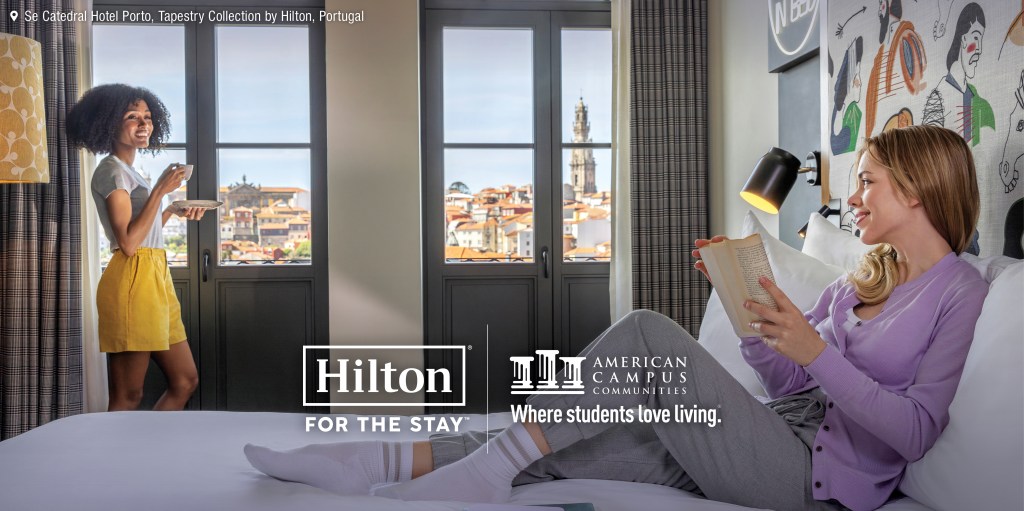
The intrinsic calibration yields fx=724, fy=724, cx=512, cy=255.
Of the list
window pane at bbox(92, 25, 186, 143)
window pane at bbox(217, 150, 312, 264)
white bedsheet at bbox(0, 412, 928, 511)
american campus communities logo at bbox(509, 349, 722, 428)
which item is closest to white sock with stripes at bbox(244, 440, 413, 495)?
white bedsheet at bbox(0, 412, 928, 511)

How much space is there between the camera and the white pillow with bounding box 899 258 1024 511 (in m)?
1.10

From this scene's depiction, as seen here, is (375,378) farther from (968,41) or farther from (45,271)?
(968,41)

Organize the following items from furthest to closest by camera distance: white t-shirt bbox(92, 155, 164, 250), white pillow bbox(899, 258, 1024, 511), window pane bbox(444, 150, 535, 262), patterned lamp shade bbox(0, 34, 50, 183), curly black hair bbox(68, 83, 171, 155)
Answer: window pane bbox(444, 150, 535, 262) < curly black hair bbox(68, 83, 171, 155) < white t-shirt bbox(92, 155, 164, 250) < patterned lamp shade bbox(0, 34, 50, 183) < white pillow bbox(899, 258, 1024, 511)

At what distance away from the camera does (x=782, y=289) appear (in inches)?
72.6

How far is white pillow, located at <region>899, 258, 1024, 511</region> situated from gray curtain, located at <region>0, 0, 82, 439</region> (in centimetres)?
343

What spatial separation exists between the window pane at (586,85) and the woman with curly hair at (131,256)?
1.87 m

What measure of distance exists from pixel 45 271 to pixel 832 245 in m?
3.26

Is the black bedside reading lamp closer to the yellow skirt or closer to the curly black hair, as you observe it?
the yellow skirt

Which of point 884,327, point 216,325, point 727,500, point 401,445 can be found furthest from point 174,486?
point 216,325

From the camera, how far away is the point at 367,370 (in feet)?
11.5

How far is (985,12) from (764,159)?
739 mm

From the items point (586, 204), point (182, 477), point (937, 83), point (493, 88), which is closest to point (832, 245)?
point (937, 83)

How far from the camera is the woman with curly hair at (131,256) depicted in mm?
2680

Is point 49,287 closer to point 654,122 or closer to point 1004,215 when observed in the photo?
point 654,122
